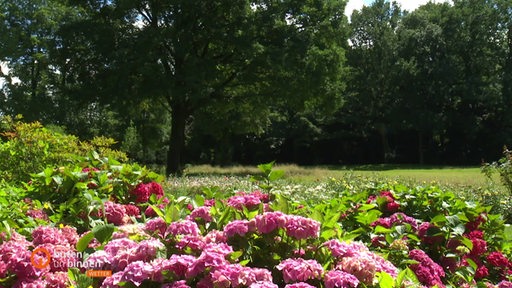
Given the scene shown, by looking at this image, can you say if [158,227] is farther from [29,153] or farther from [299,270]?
[29,153]

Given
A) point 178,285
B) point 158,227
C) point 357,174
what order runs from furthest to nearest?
point 357,174
point 158,227
point 178,285

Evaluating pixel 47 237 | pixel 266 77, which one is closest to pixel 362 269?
pixel 47 237

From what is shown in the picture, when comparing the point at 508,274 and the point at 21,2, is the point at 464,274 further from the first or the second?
the point at 21,2

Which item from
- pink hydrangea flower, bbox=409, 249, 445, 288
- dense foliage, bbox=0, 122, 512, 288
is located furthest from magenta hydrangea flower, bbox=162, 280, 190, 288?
pink hydrangea flower, bbox=409, 249, 445, 288

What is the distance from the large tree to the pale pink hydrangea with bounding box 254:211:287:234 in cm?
1726

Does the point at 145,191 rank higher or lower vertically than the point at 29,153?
lower

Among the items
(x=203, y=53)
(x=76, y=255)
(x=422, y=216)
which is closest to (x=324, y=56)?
(x=203, y=53)

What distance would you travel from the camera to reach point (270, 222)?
1972 millimetres

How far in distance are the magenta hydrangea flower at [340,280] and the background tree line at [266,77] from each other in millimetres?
17629

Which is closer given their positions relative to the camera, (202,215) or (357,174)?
(202,215)

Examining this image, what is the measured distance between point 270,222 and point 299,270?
27cm

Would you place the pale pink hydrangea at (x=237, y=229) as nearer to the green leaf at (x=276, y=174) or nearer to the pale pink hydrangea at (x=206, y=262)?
the pale pink hydrangea at (x=206, y=262)

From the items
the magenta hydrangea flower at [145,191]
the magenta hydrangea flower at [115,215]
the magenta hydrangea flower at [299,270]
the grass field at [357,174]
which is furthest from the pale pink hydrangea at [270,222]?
the grass field at [357,174]

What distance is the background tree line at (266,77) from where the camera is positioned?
20.3m
